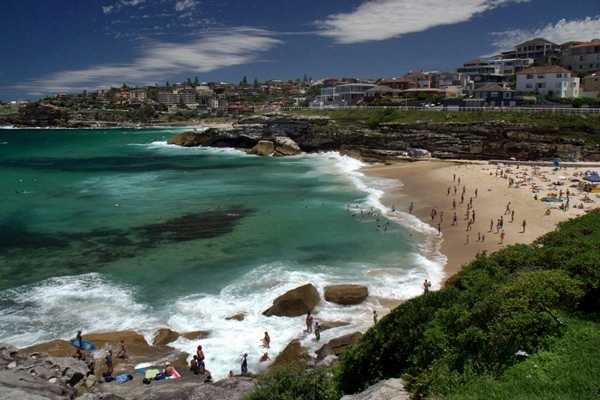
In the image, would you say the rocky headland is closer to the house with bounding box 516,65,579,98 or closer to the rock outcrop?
the rock outcrop

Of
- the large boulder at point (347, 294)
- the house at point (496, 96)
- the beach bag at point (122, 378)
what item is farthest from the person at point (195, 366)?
the house at point (496, 96)

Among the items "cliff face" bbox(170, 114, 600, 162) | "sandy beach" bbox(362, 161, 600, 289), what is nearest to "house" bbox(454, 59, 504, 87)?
"cliff face" bbox(170, 114, 600, 162)

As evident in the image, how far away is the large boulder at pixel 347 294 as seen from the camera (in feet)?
63.9

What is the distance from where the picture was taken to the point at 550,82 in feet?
241

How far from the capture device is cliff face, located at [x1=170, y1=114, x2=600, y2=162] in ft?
174

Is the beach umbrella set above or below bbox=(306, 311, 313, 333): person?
above

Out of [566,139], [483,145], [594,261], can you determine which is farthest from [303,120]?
[594,261]

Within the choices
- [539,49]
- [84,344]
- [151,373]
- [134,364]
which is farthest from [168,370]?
[539,49]

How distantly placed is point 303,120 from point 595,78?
4785cm

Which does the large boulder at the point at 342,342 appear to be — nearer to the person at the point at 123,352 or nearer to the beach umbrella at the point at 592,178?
the person at the point at 123,352

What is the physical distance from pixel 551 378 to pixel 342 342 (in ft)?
30.4

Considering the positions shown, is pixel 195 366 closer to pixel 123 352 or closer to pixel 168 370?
pixel 168 370

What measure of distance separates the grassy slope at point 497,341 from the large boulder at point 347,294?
7.73 meters

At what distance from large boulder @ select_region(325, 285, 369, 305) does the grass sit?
433 inches
